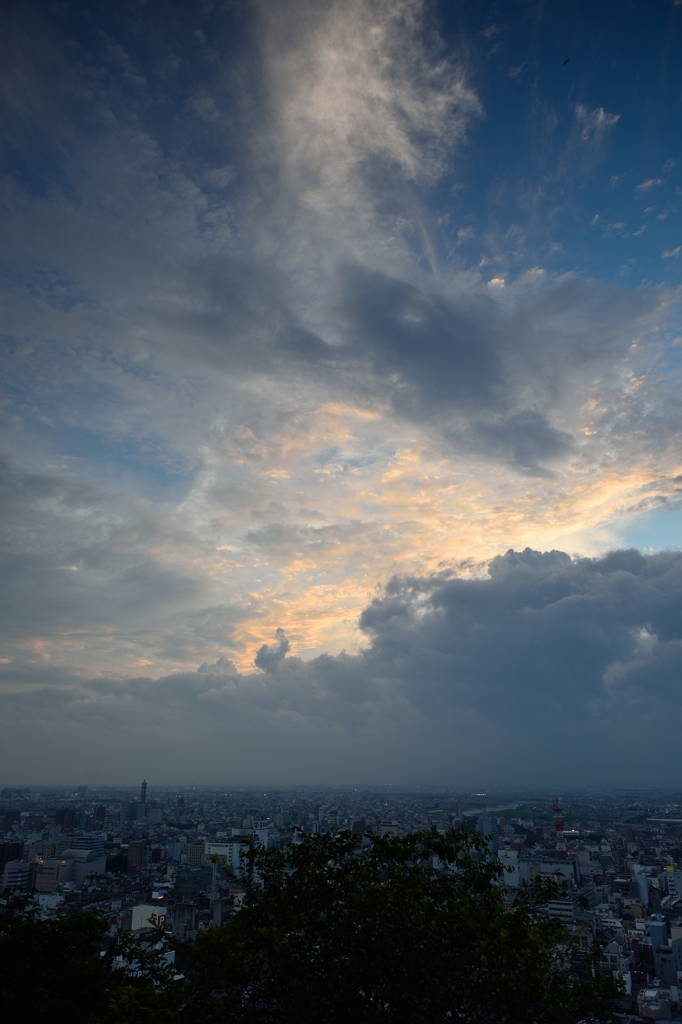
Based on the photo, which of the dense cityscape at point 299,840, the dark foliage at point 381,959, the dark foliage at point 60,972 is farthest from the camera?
the dense cityscape at point 299,840

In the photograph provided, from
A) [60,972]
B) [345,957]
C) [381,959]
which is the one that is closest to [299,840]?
[60,972]

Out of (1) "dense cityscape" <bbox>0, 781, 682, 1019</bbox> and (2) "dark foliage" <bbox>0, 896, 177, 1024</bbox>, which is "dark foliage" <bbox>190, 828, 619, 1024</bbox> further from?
(2) "dark foliage" <bbox>0, 896, 177, 1024</bbox>

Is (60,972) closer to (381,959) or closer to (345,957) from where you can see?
(345,957)

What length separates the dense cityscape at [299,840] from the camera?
19.1 meters

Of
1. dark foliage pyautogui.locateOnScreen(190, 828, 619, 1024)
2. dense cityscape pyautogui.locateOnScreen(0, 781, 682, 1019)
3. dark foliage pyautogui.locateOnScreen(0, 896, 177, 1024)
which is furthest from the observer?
dense cityscape pyautogui.locateOnScreen(0, 781, 682, 1019)

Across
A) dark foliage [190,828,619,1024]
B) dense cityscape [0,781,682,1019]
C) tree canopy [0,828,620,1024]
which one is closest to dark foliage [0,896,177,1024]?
tree canopy [0,828,620,1024]

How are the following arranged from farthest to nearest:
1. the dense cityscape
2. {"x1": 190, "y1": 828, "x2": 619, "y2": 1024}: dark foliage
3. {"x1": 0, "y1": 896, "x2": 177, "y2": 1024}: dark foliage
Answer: the dense cityscape → {"x1": 0, "y1": 896, "x2": 177, "y2": 1024}: dark foliage → {"x1": 190, "y1": 828, "x2": 619, "y2": 1024}: dark foliage

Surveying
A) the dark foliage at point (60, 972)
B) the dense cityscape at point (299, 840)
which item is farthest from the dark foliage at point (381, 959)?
the dark foliage at point (60, 972)

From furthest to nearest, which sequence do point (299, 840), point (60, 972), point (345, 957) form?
point (299, 840)
point (60, 972)
point (345, 957)

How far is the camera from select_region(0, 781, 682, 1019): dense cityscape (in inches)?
750

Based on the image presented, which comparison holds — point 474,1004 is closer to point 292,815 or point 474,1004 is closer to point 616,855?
point 616,855

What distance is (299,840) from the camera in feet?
108

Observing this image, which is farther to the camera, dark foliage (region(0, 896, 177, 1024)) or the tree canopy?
dark foliage (region(0, 896, 177, 1024))

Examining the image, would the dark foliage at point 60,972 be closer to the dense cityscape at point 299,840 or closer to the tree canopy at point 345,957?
the tree canopy at point 345,957
